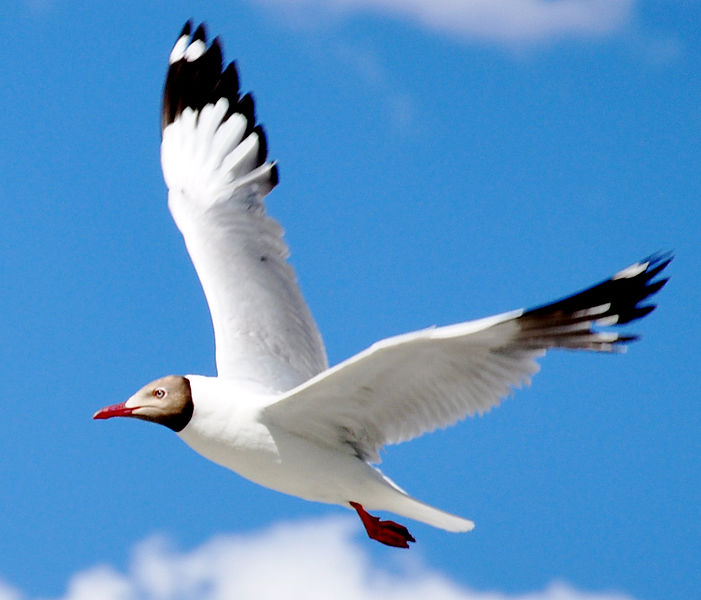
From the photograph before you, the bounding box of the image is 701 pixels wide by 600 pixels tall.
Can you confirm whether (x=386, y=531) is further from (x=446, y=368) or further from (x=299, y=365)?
(x=446, y=368)

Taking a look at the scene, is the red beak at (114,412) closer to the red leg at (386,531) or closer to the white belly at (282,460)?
the white belly at (282,460)

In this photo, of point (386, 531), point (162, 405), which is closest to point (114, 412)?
point (162, 405)

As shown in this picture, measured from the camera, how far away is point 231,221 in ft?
23.4

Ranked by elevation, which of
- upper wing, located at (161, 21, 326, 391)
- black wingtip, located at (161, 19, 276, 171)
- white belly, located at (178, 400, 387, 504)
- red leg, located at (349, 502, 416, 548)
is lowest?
white belly, located at (178, 400, 387, 504)

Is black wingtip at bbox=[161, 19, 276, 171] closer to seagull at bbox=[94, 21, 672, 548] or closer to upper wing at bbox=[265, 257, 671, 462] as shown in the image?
seagull at bbox=[94, 21, 672, 548]

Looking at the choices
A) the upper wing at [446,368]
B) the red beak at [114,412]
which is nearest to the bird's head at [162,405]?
the red beak at [114,412]

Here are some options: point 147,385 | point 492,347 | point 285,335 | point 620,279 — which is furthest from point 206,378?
point 620,279

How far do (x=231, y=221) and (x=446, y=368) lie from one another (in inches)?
92.8

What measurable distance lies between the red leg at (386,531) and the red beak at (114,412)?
3.69 ft

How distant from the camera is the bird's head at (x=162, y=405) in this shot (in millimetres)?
5711

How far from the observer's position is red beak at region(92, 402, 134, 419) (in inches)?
231

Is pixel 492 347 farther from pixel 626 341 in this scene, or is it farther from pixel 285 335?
pixel 285 335

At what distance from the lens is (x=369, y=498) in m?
5.75

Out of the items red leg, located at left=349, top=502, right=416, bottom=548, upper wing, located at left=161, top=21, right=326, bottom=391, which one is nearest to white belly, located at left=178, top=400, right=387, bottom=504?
red leg, located at left=349, top=502, right=416, bottom=548
